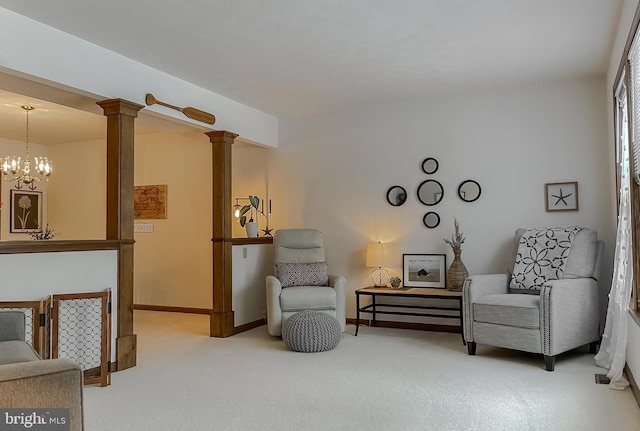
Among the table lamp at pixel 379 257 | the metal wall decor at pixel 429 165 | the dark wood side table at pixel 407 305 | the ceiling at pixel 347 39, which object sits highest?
the ceiling at pixel 347 39

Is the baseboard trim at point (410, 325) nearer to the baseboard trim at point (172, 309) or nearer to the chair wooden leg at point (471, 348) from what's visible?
the chair wooden leg at point (471, 348)

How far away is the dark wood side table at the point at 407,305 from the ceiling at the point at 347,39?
2042mm

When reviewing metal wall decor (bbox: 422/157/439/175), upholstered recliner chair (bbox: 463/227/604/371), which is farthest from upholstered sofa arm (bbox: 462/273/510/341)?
metal wall decor (bbox: 422/157/439/175)

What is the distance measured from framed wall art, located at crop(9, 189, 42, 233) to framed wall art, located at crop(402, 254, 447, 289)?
217 inches

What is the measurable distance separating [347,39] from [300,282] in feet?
8.21

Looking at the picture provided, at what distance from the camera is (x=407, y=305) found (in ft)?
17.8

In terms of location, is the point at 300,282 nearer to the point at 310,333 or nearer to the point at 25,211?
the point at 310,333

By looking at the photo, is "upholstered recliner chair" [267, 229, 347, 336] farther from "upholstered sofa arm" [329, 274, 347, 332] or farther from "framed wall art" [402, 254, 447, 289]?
"framed wall art" [402, 254, 447, 289]

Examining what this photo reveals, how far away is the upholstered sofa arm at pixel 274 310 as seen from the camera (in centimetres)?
483

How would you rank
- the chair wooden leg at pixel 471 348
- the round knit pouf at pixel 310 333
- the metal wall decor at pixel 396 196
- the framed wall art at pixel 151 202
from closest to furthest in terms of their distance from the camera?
the chair wooden leg at pixel 471 348, the round knit pouf at pixel 310 333, the metal wall decor at pixel 396 196, the framed wall art at pixel 151 202

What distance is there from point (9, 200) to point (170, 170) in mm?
2327

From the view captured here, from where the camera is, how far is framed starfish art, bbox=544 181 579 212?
4.71m

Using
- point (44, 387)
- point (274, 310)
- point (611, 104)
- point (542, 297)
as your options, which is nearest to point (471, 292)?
point (542, 297)

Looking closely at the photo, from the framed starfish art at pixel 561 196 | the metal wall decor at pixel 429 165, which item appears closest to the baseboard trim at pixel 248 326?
the metal wall decor at pixel 429 165
